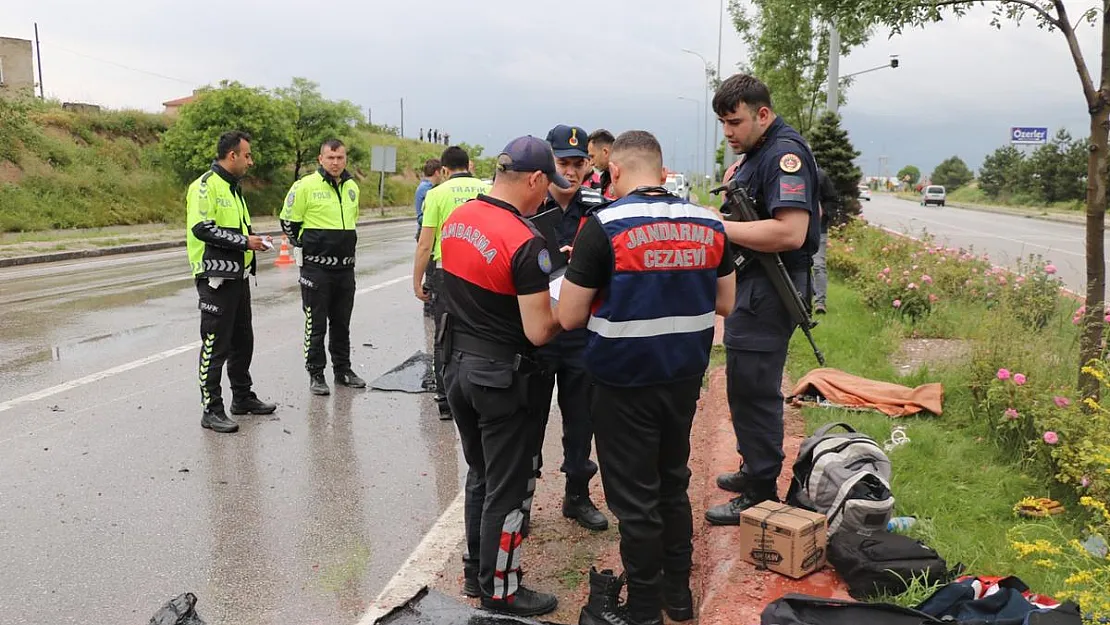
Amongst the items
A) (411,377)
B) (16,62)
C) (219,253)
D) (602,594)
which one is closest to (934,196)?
(16,62)

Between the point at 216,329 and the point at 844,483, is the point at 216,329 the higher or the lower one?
the higher one

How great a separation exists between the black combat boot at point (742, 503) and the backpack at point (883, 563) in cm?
55

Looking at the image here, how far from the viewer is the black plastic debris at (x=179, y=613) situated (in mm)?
3158

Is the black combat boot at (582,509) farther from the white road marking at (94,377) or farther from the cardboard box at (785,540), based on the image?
the white road marking at (94,377)

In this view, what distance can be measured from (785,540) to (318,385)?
14.8ft

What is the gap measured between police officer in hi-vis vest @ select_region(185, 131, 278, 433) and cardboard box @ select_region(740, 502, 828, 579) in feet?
12.3

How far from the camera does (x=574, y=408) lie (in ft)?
14.1

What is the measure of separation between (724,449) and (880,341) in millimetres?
3046

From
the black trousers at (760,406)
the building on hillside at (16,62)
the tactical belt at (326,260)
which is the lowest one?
the black trousers at (760,406)

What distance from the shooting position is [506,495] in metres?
3.42

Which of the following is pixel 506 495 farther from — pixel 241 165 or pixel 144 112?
pixel 144 112

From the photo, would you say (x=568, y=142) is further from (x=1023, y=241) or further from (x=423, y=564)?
(x=1023, y=241)

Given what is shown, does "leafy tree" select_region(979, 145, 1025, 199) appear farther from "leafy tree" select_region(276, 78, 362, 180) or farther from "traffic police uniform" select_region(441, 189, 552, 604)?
"traffic police uniform" select_region(441, 189, 552, 604)

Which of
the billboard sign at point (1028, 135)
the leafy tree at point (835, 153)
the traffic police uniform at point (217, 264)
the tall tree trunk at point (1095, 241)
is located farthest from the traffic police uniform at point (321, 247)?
the billboard sign at point (1028, 135)
